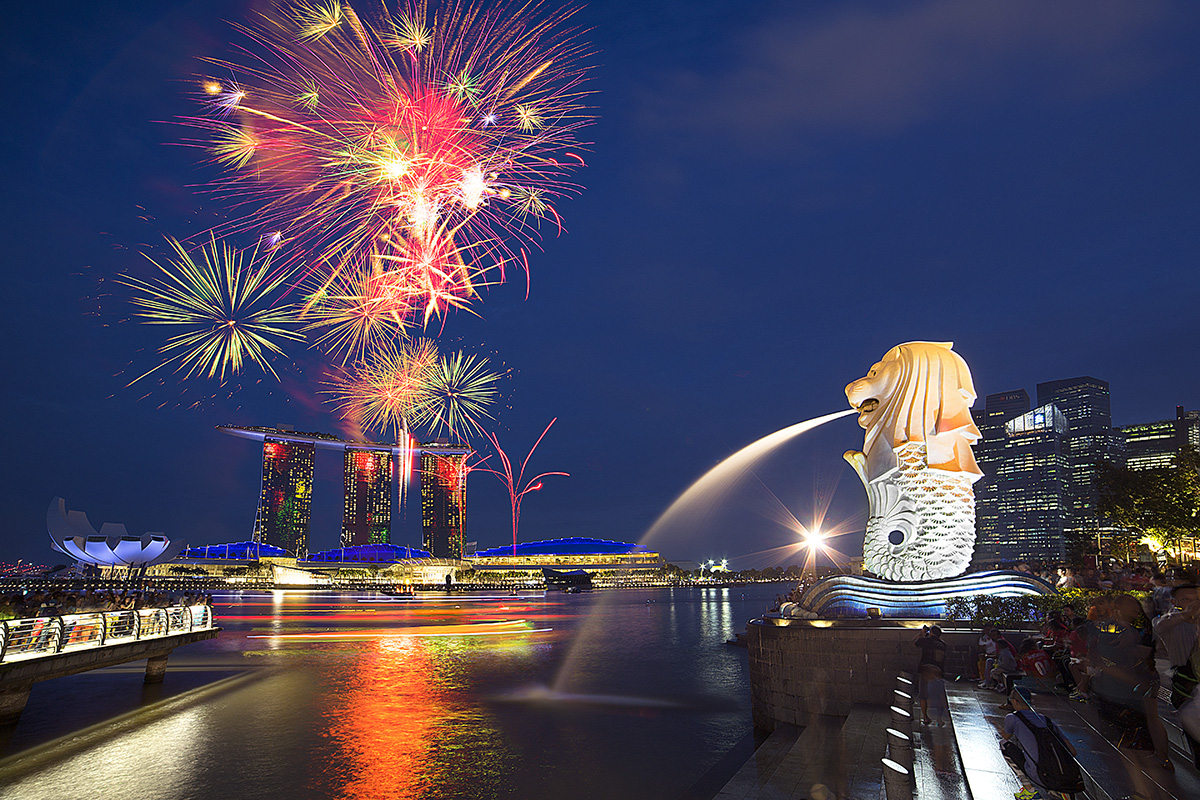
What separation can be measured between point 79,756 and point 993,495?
188498 mm

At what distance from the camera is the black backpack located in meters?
5.84

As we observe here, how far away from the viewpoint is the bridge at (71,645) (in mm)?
14562

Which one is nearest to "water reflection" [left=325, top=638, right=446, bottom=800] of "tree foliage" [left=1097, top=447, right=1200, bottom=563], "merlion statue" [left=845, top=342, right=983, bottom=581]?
"merlion statue" [left=845, top=342, right=983, bottom=581]

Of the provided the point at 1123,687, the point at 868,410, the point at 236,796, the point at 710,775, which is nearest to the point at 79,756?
the point at 236,796

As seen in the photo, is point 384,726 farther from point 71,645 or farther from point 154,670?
point 154,670

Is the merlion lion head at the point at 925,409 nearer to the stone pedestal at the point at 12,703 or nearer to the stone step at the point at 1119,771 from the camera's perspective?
the stone step at the point at 1119,771

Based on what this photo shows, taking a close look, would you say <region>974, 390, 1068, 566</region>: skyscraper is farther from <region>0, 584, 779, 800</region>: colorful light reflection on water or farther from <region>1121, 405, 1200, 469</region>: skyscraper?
<region>0, 584, 779, 800</region>: colorful light reflection on water

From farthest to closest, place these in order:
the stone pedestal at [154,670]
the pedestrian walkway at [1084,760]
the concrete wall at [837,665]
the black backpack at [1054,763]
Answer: the stone pedestal at [154,670] → the concrete wall at [837,665] → the pedestrian walkway at [1084,760] → the black backpack at [1054,763]

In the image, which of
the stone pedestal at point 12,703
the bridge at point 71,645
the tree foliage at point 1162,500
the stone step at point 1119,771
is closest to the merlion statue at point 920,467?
the stone step at point 1119,771

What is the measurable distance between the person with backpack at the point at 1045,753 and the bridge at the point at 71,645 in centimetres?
1660

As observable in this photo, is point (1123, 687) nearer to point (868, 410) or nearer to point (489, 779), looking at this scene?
point (489, 779)

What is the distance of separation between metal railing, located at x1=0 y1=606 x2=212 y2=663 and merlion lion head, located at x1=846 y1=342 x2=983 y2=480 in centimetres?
1919

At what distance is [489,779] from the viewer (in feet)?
42.6

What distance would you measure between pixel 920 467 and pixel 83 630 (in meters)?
20.3
